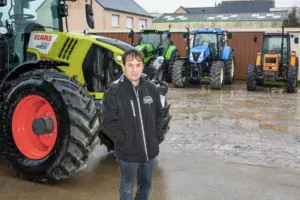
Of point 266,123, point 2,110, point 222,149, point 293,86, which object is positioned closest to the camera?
point 2,110

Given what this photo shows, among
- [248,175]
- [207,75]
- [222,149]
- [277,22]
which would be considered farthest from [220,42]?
[277,22]

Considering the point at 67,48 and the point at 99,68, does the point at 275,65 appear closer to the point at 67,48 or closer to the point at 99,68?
the point at 99,68

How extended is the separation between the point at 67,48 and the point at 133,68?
7.32ft

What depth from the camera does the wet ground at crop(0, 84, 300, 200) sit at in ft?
13.5

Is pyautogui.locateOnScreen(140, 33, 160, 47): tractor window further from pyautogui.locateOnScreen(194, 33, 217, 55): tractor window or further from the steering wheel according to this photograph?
the steering wheel

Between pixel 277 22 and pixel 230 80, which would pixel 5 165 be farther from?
pixel 277 22

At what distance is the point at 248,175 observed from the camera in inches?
186

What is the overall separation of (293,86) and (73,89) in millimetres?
10703

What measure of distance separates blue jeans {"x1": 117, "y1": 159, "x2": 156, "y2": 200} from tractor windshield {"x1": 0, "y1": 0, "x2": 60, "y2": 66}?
9.50 ft

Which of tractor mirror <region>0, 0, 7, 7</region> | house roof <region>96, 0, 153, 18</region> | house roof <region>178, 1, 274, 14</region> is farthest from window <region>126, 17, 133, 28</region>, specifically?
tractor mirror <region>0, 0, 7, 7</region>

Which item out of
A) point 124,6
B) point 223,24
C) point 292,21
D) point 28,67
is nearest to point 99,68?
point 28,67

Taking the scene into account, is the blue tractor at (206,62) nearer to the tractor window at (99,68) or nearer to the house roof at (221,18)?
the tractor window at (99,68)

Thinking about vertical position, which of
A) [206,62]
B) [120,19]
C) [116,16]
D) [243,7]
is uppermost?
[243,7]

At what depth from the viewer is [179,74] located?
14125 mm
